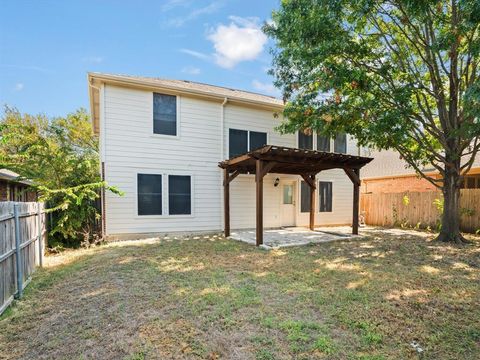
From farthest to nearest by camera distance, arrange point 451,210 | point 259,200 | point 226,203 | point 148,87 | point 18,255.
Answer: point 226,203 → point 148,87 → point 451,210 → point 259,200 → point 18,255

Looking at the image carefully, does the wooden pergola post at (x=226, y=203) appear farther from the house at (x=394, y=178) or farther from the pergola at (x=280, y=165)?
the house at (x=394, y=178)

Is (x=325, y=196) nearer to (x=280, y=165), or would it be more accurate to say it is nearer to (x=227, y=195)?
(x=280, y=165)

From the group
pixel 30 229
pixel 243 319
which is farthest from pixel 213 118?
pixel 243 319

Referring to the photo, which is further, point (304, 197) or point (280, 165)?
point (304, 197)

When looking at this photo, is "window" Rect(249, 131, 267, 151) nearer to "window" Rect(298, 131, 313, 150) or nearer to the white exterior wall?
the white exterior wall

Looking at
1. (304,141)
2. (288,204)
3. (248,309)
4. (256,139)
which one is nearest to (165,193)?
(256,139)

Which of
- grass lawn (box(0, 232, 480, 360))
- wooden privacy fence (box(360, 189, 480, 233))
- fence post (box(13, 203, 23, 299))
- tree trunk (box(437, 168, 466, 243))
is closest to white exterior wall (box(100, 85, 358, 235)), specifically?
grass lawn (box(0, 232, 480, 360))

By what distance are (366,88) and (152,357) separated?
7841 millimetres

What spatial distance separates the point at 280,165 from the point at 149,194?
4.44m

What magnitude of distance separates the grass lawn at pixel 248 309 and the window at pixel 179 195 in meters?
3.04

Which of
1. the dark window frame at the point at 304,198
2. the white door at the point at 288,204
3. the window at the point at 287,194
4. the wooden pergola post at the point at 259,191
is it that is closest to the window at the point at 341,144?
the dark window frame at the point at 304,198

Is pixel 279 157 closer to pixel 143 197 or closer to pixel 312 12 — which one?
pixel 312 12

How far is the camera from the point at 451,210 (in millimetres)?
8484

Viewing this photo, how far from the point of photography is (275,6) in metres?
8.52
